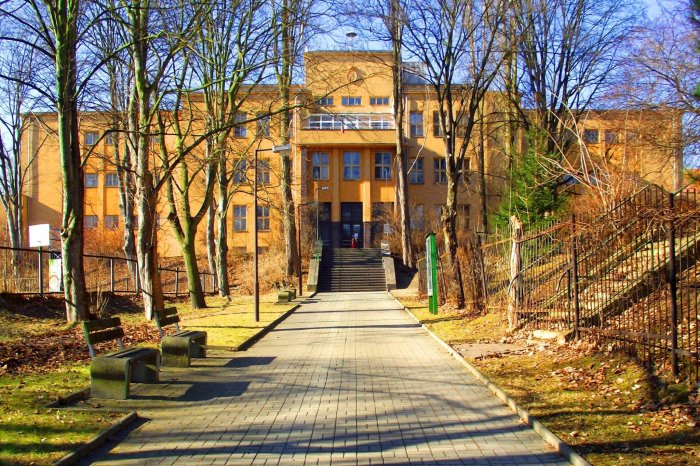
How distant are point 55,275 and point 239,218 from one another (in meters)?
35.7

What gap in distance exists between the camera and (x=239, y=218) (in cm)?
5884

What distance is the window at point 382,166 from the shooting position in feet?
193

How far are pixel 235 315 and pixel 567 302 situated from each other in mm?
12939

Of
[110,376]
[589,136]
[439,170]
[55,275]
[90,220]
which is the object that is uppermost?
[439,170]

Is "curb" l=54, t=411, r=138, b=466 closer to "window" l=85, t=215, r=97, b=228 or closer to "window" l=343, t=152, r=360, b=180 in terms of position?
"window" l=343, t=152, r=360, b=180

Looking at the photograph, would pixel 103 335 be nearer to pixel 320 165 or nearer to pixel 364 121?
pixel 364 121

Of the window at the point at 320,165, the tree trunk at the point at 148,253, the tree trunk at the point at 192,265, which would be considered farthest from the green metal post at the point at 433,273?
the window at the point at 320,165

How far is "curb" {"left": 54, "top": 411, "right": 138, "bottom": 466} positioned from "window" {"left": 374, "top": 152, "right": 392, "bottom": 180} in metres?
51.8

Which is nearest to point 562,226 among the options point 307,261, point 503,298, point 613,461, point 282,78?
point 503,298

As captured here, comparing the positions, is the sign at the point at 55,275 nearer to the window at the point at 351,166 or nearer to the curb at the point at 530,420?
the curb at the point at 530,420

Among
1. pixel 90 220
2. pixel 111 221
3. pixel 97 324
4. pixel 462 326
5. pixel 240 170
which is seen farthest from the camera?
pixel 90 220

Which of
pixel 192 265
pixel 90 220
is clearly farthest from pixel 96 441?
pixel 90 220

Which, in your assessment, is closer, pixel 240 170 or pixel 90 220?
pixel 240 170

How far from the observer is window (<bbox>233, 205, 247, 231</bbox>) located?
2302 inches
